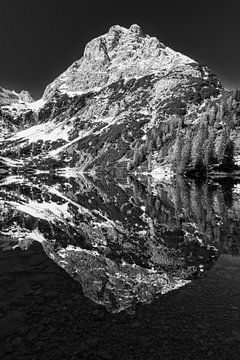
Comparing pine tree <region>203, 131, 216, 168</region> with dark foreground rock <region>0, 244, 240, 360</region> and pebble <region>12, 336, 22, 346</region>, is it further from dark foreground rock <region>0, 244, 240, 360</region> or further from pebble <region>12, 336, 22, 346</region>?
pebble <region>12, 336, 22, 346</region>

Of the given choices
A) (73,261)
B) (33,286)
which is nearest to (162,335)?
(33,286)

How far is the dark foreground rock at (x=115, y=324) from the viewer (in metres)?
12.3

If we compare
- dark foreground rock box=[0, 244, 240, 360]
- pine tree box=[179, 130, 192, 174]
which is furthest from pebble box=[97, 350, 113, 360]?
pine tree box=[179, 130, 192, 174]

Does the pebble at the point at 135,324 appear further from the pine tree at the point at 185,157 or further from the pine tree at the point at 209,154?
the pine tree at the point at 185,157

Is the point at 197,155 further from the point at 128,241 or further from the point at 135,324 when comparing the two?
the point at 135,324

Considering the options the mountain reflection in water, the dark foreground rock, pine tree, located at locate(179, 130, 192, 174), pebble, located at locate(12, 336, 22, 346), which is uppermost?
pine tree, located at locate(179, 130, 192, 174)

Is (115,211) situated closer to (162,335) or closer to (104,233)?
(104,233)

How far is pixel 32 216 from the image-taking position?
48.6 metres

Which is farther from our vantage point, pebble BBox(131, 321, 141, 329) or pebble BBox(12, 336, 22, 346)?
pebble BBox(131, 321, 141, 329)

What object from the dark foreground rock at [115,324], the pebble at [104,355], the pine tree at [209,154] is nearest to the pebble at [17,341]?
the dark foreground rock at [115,324]

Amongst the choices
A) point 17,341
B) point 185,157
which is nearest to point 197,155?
point 185,157

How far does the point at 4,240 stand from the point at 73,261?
40.9ft

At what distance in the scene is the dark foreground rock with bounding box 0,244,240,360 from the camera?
12.3 meters

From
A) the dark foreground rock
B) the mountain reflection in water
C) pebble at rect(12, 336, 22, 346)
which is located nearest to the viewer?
the dark foreground rock
